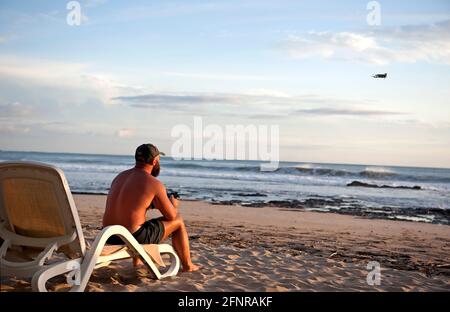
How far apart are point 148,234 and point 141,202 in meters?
0.30

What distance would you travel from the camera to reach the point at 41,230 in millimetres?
4121

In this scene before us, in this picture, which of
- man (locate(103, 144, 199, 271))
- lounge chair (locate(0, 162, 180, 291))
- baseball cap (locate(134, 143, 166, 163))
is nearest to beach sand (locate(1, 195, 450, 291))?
lounge chair (locate(0, 162, 180, 291))

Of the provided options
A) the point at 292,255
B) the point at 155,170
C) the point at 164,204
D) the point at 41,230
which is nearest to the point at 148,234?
the point at 164,204

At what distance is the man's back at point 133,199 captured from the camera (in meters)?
4.67

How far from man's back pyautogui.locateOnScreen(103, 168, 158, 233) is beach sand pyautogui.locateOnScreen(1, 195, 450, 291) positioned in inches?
21.1

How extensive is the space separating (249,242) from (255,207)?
231 inches

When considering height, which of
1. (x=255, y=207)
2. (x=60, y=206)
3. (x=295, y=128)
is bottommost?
(x=255, y=207)

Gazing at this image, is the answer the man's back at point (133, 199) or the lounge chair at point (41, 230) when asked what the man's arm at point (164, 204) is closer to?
the man's back at point (133, 199)

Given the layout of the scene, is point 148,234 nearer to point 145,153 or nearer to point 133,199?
point 133,199
